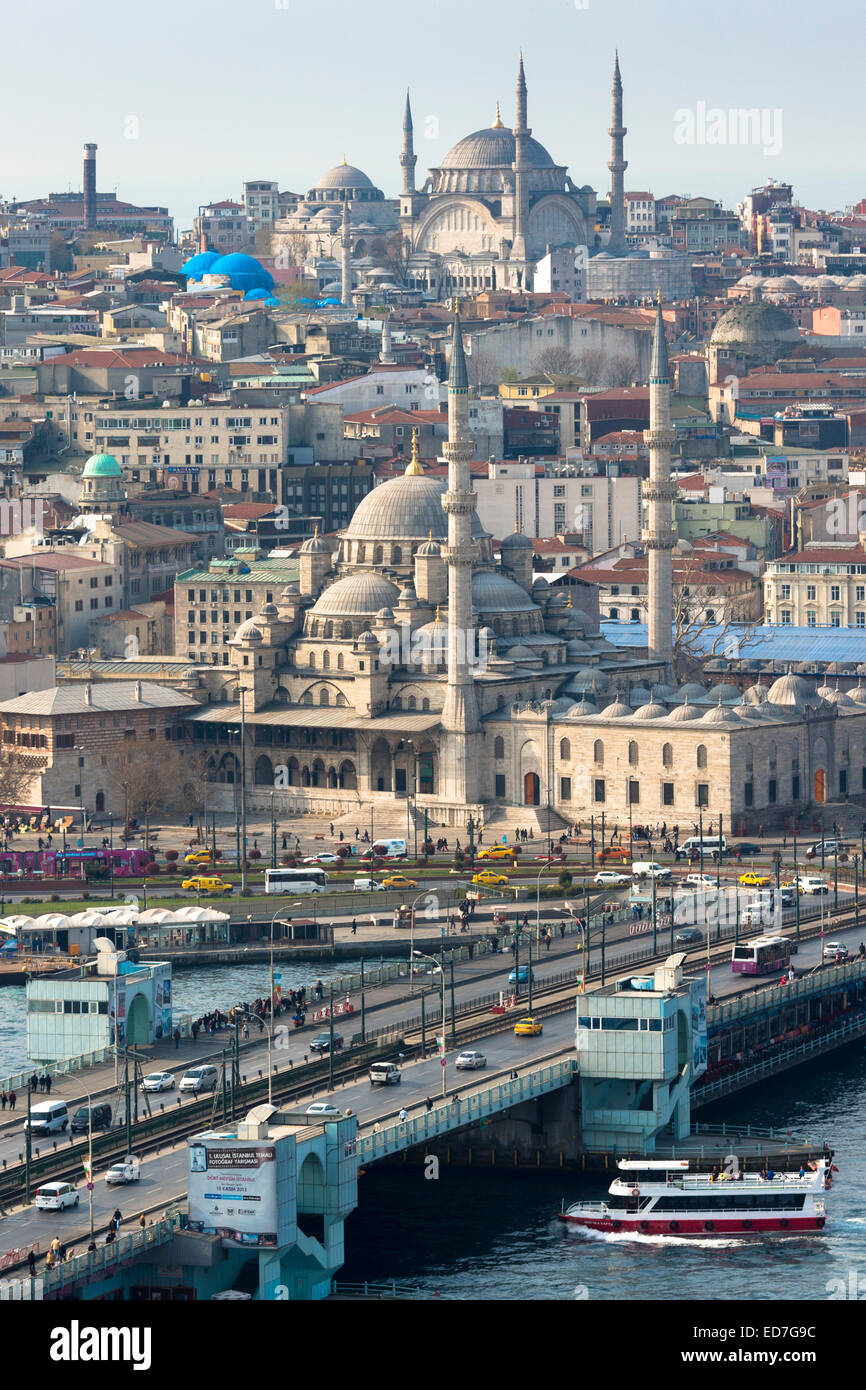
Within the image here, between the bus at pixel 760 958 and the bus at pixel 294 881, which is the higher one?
the bus at pixel 294 881

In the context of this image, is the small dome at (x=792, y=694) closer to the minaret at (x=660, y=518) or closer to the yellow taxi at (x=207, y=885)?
the minaret at (x=660, y=518)

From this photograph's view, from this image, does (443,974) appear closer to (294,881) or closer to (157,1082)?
(157,1082)

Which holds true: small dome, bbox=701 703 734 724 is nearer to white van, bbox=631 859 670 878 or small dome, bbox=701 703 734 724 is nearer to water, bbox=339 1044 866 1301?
white van, bbox=631 859 670 878

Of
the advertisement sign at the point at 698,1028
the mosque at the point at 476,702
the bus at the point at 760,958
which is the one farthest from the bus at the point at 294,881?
the advertisement sign at the point at 698,1028

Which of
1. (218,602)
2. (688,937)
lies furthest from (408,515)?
(688,937)

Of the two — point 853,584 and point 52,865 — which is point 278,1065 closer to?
point 52,865

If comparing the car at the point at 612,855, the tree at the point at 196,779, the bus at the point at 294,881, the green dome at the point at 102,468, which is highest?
the green dome at the point at 102,468
